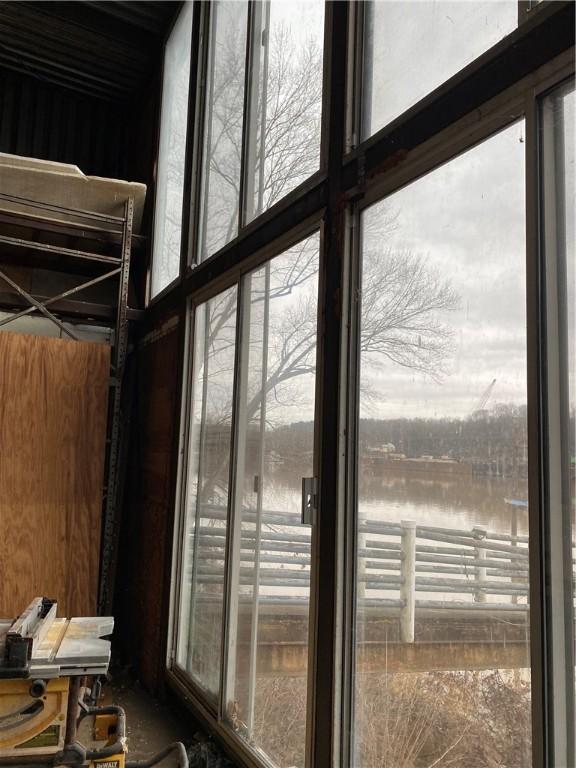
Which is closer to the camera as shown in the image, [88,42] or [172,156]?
[172,156]

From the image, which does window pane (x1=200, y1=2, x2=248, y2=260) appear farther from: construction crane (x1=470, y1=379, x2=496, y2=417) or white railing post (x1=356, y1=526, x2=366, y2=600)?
construction crane (x1=470, y1=379, x2=496, y2=417)

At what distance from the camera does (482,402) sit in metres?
1.48

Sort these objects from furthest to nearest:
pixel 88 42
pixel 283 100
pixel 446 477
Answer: pixel 88 42 → pixel 283 100 → pixel 446 477

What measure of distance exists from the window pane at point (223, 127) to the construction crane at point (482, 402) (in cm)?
197

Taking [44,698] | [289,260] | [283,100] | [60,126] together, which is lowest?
[44,698]

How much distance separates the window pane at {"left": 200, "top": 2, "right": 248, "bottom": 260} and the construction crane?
197cm

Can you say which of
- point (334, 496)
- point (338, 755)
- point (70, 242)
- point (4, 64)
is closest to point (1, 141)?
point (4, 64)

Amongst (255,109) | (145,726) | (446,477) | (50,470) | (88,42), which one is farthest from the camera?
(88,42)

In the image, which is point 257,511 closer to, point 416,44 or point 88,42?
point 416,44

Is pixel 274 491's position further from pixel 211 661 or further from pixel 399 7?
pixel 399 7

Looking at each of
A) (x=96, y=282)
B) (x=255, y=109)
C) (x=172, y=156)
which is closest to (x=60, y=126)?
(x=172, y=156)

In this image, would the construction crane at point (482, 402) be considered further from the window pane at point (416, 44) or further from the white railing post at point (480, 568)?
the window pane at point (416, 44)

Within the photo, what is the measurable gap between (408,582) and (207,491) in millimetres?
1757

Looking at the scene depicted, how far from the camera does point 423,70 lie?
1.79m
